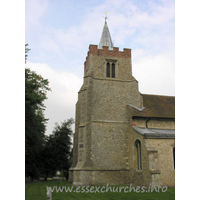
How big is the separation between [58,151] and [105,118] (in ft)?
46.0

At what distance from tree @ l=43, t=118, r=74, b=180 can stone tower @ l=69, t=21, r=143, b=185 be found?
9.37 meters

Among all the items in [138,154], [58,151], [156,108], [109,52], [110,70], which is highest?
[109,52]

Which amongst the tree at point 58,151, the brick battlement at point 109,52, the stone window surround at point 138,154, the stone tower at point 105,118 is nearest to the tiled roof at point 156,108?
the stone tower at point 105,118

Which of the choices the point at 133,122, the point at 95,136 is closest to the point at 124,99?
the point at 133,122

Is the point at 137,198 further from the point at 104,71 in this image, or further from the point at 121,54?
the point at 121,54

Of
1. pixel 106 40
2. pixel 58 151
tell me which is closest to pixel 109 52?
pixel 106 40

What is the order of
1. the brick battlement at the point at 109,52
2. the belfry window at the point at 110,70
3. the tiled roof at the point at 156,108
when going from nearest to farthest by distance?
the tiled roof at the point at 156,108 < the belfry window at the point at 110,70 < the brick battlement at the point at 109,52

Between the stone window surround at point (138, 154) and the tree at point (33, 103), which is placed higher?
the tree at point (33, 103)

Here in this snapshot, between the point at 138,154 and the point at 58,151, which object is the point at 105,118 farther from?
the point at 58,151

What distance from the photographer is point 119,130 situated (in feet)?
59.1

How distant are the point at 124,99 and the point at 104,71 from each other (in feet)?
11.5

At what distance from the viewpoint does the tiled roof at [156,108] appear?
59.6 feet

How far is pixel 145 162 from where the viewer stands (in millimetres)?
14070

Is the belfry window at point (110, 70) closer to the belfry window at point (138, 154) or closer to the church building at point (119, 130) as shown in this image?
the church building at point (119, 130)
